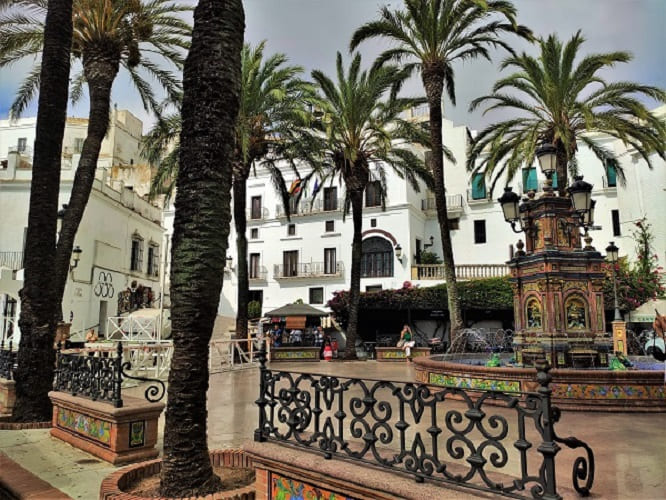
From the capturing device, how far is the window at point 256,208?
3889 centimetres

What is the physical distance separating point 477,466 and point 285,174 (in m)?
37.2

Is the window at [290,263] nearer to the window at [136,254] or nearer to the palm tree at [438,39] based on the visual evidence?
the window at [136,254]

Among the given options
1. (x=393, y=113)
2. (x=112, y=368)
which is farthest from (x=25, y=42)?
(x=393, y=113)

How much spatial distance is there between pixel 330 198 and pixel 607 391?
29.3 m

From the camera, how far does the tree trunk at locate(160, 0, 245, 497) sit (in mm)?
4387

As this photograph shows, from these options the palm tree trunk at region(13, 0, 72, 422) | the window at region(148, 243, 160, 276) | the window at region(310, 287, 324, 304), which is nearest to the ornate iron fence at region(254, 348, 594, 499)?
the palm tree trunk at region(13, 0, 72, 422)

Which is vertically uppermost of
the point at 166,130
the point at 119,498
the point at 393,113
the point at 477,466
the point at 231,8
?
the point at 393,113

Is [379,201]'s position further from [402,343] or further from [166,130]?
[166,130]

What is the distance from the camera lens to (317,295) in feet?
116

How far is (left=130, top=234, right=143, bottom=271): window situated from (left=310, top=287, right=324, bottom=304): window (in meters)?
11.3

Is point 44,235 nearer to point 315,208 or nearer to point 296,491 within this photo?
point 296,491

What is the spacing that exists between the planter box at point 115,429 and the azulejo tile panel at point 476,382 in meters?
4.57

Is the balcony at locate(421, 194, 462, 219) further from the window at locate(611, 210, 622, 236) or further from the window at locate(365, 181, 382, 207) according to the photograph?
the window at locate(611, 210, 622, 236)

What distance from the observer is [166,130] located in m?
17.4
